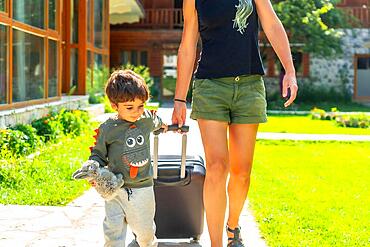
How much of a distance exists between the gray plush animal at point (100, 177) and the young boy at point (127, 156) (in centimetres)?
8

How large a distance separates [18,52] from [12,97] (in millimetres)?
732

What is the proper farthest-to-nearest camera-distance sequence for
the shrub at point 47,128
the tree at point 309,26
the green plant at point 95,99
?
the tree at point 309,26, the green plant at point 95,99, the shrub at point 47,128

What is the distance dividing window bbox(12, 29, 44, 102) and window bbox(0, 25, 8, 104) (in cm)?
46

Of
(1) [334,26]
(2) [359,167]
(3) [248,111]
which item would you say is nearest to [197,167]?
(3) [248,111]

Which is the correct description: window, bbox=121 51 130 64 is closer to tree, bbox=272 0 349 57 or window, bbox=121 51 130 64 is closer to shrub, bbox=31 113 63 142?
tree, bbox=272 0 349 57

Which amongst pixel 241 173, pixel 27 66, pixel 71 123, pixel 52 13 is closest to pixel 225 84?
pixel 241 173

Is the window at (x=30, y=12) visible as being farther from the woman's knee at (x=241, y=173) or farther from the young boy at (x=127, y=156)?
the young boy at (x=127, y=156)

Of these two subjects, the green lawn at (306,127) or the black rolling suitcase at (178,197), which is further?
the green lawn at (306,127)

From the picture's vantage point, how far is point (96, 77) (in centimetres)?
1753

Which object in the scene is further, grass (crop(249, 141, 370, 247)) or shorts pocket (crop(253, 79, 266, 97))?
grass (crop(249, 141, 370, 247))

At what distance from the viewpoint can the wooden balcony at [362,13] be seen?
27656 mm

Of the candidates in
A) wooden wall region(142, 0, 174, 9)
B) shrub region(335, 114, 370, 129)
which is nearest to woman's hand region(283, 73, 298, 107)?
shrub region(335, 114, 370, 129)

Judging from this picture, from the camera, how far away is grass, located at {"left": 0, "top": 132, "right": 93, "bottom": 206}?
230 inches

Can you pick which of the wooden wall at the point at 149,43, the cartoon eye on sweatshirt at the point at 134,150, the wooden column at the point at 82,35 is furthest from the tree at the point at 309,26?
the cartoon eye on sweatshirt at the point at 134,150
